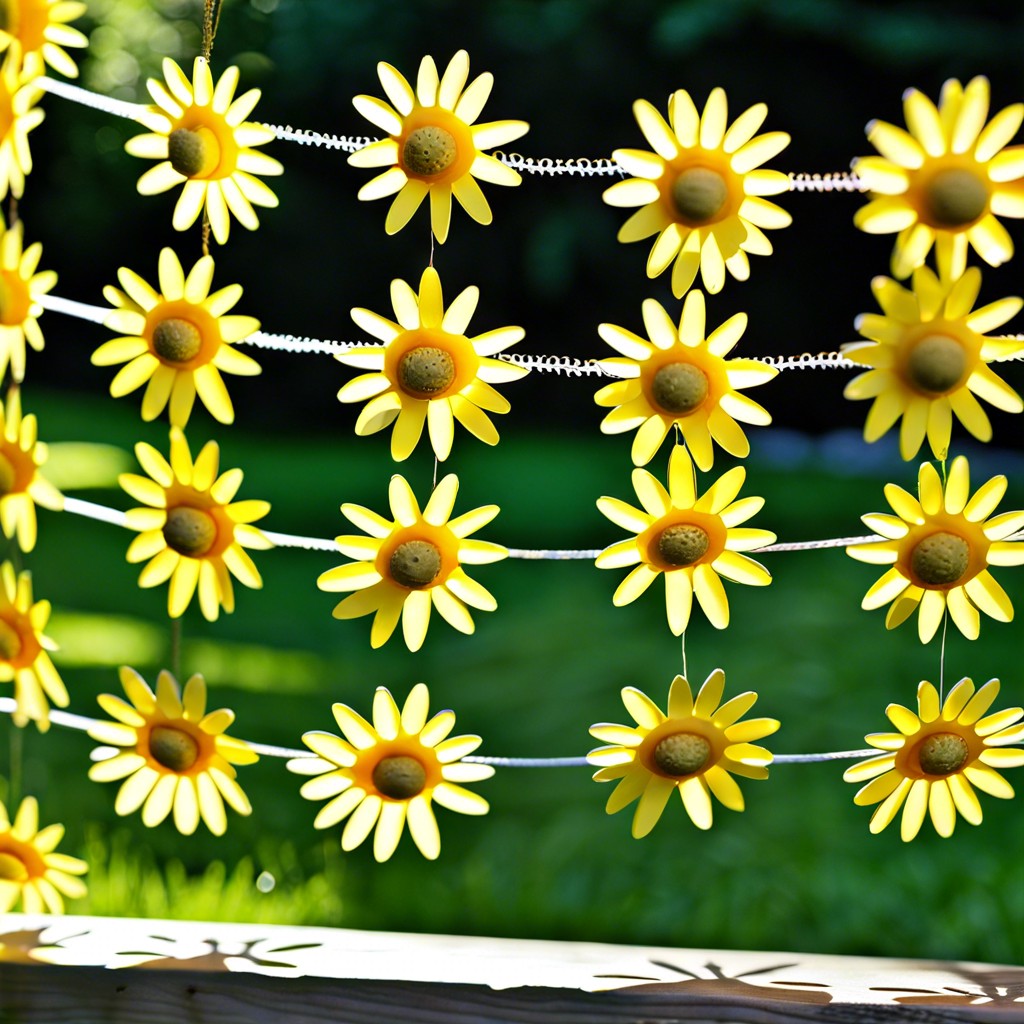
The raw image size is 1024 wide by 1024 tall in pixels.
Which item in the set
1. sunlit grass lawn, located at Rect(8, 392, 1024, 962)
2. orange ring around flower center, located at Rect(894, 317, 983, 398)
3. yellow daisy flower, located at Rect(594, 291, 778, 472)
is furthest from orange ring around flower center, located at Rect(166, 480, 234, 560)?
sunlit grass lawn, located at Rect(8, 392, 1024, 962)

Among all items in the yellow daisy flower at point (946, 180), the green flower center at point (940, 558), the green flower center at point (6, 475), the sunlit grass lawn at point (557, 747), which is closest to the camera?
the yellow daisy flower at point (946, 180)

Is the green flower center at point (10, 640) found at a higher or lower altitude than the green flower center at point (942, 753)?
higher

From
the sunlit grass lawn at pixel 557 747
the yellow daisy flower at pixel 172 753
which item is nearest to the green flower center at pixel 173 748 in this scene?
the yellow daisy flower at pixel 172 753

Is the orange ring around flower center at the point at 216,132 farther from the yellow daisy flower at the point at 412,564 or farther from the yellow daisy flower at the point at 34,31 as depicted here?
the yellow daisy flower at the point at 412,564

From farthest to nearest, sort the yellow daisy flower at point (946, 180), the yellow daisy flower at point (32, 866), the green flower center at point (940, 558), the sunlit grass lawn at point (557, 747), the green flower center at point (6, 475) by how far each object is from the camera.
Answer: the sunlit grass lawn at point (557, 747)
the yellow daisy flower at point (32, 866)
the green flower center at point (6, 475)
the green flower center at point (940, 558)
the yellow daisy flower at point (946, 180)

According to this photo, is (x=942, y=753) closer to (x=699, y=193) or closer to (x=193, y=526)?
(x=699, y=193)

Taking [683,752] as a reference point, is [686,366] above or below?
above

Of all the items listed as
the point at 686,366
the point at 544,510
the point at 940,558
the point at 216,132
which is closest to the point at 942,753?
the point at 940,558
